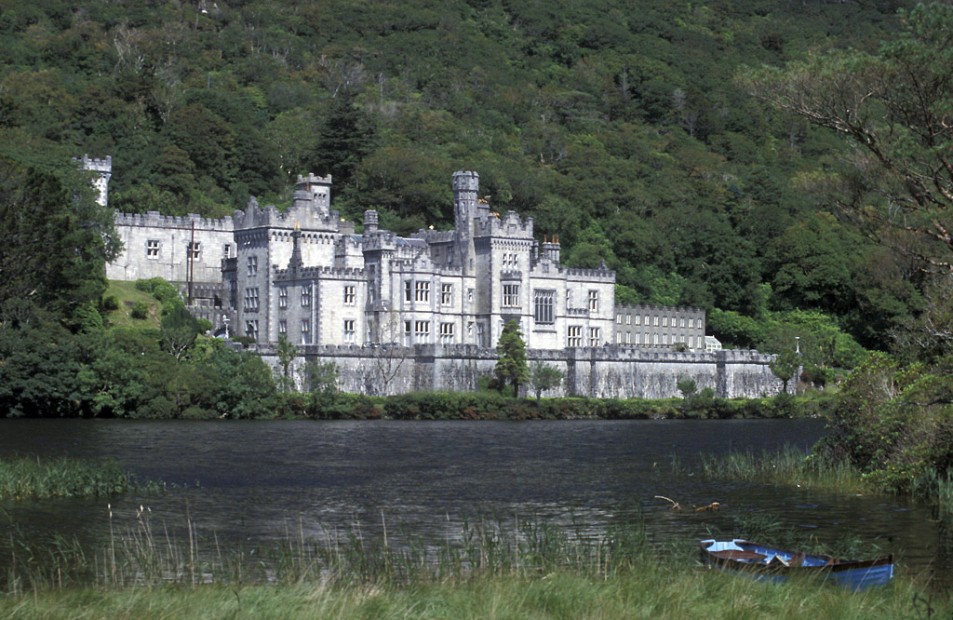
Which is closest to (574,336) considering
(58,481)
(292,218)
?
(292,218)

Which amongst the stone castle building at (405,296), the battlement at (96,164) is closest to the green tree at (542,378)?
the stone castle building at (405,296)

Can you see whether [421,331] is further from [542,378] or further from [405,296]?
[542,378]

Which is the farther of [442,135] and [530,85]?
[530,85]

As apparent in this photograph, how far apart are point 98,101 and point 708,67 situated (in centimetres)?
8081

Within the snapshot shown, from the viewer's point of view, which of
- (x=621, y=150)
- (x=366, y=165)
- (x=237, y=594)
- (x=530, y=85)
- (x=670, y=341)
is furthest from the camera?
(x=530, y=85)

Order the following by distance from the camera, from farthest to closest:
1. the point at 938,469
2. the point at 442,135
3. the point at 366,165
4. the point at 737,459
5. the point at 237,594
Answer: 1. the point at 442,135
2. the point at 366,165
3. the point at 737,459
4. the point at 938,469
5. the point at 237,594

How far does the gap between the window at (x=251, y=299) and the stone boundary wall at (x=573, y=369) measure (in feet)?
32.3

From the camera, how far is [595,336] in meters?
96.3

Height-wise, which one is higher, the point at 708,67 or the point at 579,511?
the point at 708,67

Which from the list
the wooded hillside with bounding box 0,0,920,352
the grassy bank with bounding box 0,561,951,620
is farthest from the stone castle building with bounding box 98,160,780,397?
the grassy bank with bounding box 0,561,951,620

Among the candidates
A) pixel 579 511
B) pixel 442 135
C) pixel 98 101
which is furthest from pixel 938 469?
pixel 442 135

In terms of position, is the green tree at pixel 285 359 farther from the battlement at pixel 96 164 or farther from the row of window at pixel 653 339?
the row of window at pixel 653 339

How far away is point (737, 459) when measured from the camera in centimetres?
4597

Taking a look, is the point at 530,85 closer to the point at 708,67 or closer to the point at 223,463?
the point at 708,67
